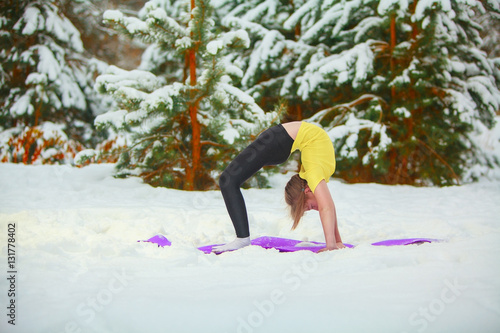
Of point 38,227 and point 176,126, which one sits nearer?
point 38,227

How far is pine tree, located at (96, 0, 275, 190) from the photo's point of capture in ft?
13.7

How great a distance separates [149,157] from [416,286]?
12.2 feet

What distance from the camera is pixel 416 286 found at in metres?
1.40

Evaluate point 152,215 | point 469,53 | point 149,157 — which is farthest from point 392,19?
point 152,215

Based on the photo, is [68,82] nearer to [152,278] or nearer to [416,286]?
[152,278]

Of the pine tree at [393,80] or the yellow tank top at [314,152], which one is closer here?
the yellow tank top at [314,152]

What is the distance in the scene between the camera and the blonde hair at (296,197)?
238cm

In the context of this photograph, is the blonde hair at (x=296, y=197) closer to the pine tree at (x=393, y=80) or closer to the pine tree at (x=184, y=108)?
the pine tree at (x=184, y=108)

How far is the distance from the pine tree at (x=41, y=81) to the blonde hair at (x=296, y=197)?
6.01m

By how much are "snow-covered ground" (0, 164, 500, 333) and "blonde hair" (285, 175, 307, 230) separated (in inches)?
15.6

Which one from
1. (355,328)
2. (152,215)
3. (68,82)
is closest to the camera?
(355,328)

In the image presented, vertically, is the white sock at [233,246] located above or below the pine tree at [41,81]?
below

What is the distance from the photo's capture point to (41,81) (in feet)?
25.4

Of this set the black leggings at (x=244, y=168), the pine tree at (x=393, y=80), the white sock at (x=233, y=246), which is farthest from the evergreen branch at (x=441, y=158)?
the white sock at (x=233, y=246)
